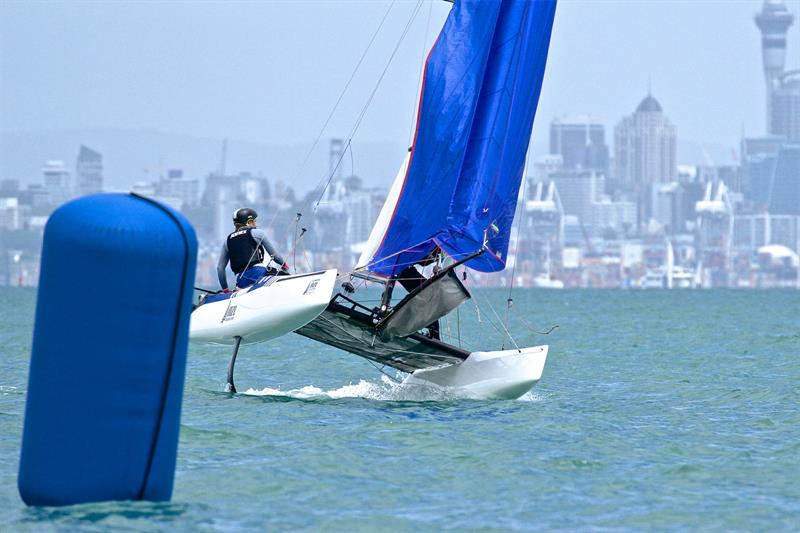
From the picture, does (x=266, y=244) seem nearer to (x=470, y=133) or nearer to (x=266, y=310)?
(x=266, y=310)

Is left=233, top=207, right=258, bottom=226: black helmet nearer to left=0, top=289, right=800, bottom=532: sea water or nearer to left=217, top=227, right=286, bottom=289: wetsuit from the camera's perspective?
left=217, top=227, right=286, bottom=289: wetsuit

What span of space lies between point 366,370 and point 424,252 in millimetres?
6091

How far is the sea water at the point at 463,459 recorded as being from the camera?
28.6 feet

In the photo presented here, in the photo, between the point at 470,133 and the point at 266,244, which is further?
the point at 470,133

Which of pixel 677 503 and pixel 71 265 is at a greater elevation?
pixel 71 265

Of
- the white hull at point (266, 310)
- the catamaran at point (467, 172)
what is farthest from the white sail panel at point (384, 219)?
the white hull at point (266, 310)

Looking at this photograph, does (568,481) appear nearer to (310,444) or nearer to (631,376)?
(310,444)

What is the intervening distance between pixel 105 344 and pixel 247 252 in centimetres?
640

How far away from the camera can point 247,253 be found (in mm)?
13914

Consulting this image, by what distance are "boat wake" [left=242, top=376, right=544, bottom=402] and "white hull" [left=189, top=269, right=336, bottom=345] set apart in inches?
61.2

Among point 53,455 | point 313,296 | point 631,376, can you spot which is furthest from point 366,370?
point 53,455

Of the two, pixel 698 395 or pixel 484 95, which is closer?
pixel 484 95

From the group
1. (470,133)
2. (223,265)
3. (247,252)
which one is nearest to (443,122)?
(470,133)

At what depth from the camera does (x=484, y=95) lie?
15.1 meters
